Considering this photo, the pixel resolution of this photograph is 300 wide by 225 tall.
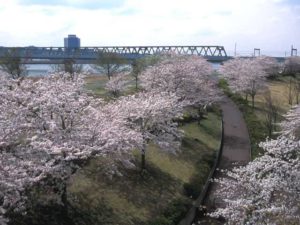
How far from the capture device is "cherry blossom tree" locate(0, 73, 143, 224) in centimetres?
1580

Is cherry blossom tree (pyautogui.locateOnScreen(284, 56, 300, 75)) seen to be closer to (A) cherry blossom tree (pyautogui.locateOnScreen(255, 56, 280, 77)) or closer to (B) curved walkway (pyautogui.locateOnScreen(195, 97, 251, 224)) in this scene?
(A) cherry blossom tree (pyautogui.locateOnScreen(255, 56, 280, 77))

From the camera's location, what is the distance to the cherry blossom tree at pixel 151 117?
1112 inches

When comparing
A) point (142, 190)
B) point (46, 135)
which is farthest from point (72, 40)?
point (46, 135)

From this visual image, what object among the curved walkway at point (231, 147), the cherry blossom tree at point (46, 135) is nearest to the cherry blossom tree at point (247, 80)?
the curved walkway at point (231, 147)

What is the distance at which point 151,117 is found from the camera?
2912 cm

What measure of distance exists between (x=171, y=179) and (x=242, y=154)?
12.0m

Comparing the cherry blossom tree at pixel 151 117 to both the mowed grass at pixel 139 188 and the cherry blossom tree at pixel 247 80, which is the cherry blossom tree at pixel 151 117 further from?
the cherry blossom tree at pixel 247 80

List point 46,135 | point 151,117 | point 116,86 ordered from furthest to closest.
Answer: point 116,86
point 151,117
point 46,135

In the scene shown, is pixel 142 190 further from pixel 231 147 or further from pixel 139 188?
pixel 231 147

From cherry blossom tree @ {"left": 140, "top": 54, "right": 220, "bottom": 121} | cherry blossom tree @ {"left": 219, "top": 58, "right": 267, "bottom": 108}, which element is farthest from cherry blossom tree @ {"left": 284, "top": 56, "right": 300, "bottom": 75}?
cherry blossom tree @ {"left": 140, "top": 54, "right": 220, "bottom": 121}

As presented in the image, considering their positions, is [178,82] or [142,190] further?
[178,82]

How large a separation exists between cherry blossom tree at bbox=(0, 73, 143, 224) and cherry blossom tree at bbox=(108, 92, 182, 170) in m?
3.74

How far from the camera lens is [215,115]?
176 feet

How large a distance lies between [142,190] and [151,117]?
5.16m
